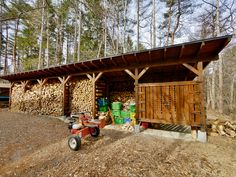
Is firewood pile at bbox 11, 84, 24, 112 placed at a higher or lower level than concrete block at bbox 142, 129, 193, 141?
higher

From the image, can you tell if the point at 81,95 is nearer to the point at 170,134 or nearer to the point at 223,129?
the point at 170,134

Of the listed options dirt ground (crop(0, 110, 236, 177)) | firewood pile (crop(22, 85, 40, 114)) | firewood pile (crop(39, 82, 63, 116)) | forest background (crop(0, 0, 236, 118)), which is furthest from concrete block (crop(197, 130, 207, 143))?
forest background (crop(0, 0, 236, 118))

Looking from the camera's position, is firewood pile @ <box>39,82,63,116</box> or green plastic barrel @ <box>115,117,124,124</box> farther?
firewood pile @ <box>39,82,63,116</box>

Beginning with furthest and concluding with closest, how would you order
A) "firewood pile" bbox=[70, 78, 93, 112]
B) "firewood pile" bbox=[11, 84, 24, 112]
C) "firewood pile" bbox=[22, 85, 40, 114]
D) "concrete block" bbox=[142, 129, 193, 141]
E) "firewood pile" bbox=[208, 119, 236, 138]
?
"firewood pile" bbox=[11, 84, 24, 112]
"firewood pile" bbox=[22, 85, 40, 114]
"firewood pile" bbox=[70, 78, 93, 112]
"firewood pile" bbox=[208, 119, 236, 138]
"concrete block" bbox=[142, 129, 193, 141]

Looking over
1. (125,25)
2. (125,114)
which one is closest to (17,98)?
(125,114)

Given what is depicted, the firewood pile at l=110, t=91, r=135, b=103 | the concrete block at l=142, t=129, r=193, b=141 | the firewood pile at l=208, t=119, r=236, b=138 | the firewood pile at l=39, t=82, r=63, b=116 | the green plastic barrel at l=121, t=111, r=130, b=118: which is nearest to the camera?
the concrete block at l=142, t=129, r=193, b=141

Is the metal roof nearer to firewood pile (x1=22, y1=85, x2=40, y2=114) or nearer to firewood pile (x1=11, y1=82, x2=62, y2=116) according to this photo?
firewood pile (x1=11, y1=82, x2=62, y2=116)

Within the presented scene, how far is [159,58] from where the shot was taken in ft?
16.3

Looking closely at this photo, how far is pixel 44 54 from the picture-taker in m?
16.3

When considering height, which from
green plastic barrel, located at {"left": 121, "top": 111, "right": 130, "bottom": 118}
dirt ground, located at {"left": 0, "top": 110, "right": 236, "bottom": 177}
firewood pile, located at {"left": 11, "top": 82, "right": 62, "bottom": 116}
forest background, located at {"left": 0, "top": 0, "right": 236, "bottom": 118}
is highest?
forest background, located at {"left": 0, "top": 0, "right": 236, "bottom": 118}

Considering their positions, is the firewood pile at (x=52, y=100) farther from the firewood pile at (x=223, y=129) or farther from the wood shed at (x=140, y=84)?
the firewood pile at (x=223, y=129)

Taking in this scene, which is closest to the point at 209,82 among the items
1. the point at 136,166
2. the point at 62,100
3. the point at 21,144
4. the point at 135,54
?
the point at 135,54

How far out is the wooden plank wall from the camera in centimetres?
429

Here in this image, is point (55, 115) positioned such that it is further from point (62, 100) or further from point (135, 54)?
point (135, 54)
